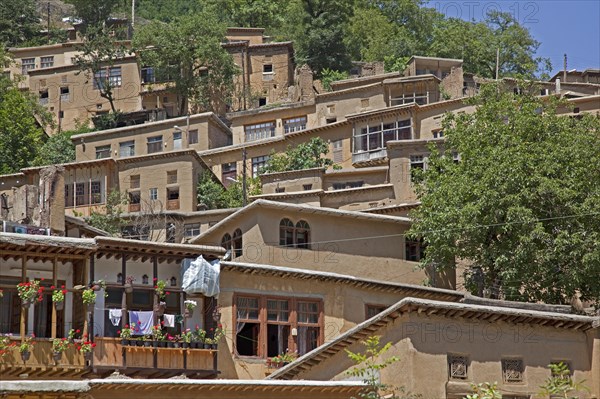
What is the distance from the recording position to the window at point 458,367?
3300 cm

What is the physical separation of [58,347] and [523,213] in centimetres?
1800

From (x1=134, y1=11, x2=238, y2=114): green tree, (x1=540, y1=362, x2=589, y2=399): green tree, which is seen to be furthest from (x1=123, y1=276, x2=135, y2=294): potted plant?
(x1=134, y1=11, x2=238, y2=114): green tree

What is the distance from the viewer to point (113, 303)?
35.5 metres

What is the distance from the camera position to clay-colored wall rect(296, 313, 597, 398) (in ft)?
106

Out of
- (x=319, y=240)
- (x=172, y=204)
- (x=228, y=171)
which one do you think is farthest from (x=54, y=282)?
(x=228, y=171)

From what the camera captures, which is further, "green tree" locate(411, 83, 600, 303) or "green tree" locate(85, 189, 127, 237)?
"green tree" locate(85, 189, 127, 237)

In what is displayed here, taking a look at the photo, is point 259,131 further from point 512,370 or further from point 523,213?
point 512,370

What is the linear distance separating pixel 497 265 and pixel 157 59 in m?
39.3

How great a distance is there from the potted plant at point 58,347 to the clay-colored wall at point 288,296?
5.32 meters

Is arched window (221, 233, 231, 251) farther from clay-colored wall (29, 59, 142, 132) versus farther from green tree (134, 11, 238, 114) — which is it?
clay-colored wall (29, 59, 142, 132)

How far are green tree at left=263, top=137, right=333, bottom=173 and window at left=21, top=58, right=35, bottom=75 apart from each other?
100ft

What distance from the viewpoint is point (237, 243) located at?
1722 inches

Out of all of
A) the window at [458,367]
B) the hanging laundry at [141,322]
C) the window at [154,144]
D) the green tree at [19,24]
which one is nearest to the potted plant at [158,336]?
the hanging laundry at [141,322]

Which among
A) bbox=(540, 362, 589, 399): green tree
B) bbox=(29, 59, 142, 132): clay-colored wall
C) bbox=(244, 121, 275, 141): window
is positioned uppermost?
bbox=(29, 59, 142, 132): clay-colored wall
